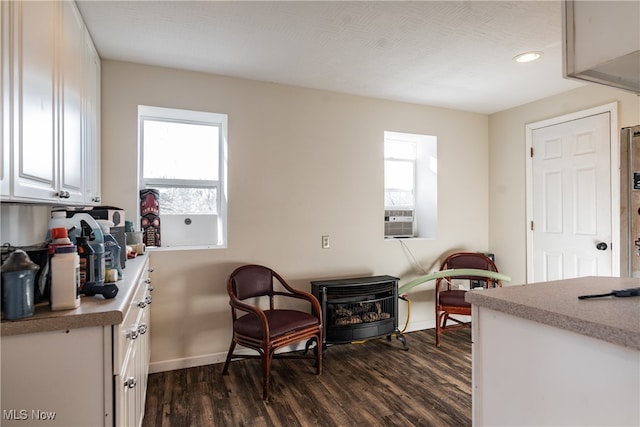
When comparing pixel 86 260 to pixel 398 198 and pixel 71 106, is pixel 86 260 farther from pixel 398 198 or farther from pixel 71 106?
pixel 398 198

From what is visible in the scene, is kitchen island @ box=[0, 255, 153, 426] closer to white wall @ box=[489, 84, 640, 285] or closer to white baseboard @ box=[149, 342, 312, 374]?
white baseboard @ box=[149, 342, 312, 374]

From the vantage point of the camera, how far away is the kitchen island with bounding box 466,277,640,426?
85cm

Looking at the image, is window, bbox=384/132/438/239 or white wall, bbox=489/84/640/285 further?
window, bbox=384/132/438/239

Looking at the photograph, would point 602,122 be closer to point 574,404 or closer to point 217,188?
point 574,404

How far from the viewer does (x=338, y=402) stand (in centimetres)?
229

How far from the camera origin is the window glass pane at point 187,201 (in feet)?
9.64

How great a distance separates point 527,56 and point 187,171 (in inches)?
110

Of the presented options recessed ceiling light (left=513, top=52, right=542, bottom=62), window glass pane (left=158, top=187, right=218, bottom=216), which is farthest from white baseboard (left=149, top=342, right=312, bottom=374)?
recessed ceiling light (left=513, top=52, right=542, bottom=62)

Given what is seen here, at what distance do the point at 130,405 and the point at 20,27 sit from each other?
1381mm

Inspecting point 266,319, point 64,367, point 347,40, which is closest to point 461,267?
point 266,319

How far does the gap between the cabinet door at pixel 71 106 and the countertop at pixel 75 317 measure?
1.90ft

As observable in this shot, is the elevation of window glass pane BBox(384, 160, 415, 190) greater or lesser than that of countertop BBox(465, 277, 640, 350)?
greater

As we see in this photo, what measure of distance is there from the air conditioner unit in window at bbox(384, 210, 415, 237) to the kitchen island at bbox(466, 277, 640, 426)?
2414mm

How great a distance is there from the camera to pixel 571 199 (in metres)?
3.23
